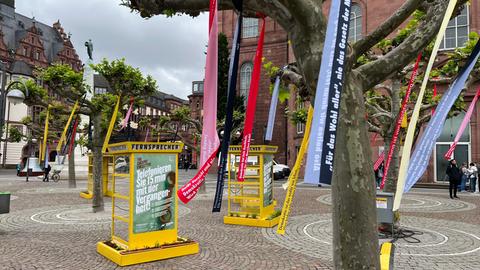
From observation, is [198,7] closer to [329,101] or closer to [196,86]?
[329,101]

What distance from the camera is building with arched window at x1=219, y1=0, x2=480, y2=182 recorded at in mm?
26734

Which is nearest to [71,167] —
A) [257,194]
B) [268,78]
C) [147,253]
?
[257,194]

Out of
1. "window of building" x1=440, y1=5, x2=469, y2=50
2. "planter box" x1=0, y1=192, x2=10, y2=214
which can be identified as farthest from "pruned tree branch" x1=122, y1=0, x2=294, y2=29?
"window of building" x1=440, y1=5, x2=469, y2=50

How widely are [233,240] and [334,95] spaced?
665 cm

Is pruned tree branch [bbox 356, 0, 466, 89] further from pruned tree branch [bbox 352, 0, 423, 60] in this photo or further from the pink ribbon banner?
the pink ribbon banner

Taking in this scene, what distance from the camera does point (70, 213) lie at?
1334 centimetres

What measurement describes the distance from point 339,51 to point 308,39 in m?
0.75

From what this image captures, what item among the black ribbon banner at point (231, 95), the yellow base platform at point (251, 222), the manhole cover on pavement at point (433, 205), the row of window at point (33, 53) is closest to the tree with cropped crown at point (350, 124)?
the black ribbon banner at point (231, 95)

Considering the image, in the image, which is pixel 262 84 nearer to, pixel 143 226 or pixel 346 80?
pixel 143 226

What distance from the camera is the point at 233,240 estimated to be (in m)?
9.32

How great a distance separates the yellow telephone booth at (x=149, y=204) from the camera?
773 centimetres

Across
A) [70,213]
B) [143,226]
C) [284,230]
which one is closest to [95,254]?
[143,226]

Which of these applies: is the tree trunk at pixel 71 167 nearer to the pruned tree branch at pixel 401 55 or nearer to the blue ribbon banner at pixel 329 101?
the pruned tree branch at pixel 401 55

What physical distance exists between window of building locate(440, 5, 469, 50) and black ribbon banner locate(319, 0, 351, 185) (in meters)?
27.2
